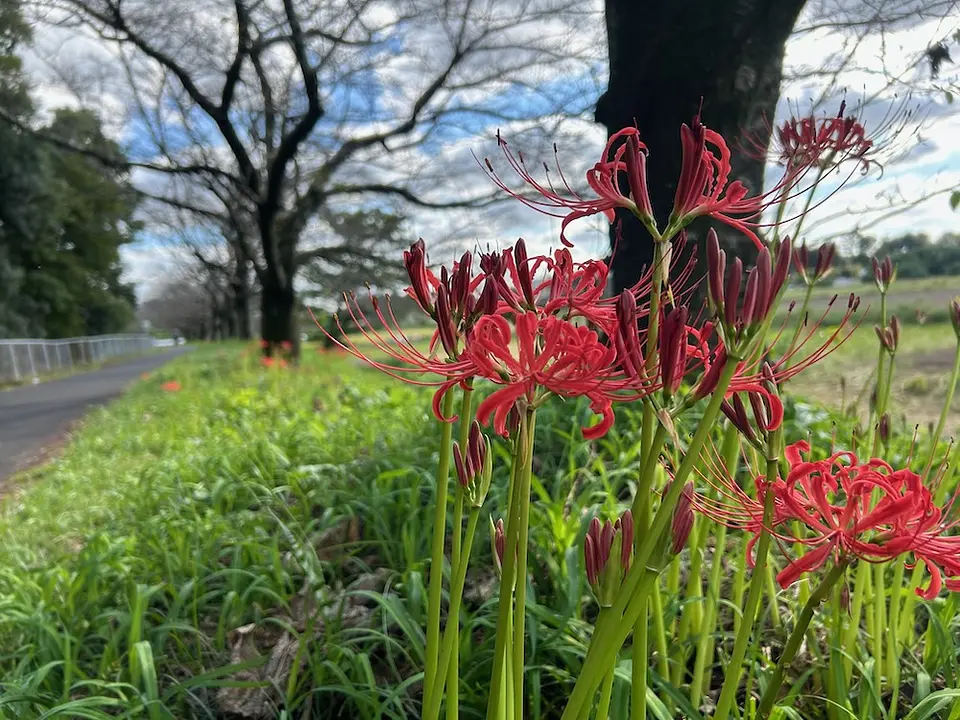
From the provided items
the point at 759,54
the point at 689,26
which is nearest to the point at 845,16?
the point at 759,54

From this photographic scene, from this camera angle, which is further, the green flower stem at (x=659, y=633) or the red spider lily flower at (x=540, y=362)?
the green flower stem at (x=659, y=633)

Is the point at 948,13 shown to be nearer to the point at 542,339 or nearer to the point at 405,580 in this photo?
the point at 542,339

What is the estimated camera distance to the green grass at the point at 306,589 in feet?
4.55

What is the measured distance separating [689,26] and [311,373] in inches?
284

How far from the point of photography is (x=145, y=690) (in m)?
1.45

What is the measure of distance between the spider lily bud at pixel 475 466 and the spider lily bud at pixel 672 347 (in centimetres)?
27

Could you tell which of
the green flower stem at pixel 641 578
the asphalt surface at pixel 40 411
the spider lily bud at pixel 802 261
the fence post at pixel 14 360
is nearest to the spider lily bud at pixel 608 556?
the green flower stem at pixel 641 578

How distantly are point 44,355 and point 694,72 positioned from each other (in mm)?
17764

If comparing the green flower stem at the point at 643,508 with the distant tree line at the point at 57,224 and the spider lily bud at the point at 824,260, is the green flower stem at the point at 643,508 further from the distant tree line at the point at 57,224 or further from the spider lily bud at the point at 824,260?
the distant tree line at the point at 57,224

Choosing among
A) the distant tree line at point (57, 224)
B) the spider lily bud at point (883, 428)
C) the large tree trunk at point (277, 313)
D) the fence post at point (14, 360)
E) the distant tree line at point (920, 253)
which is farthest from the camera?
the fence post at point (14, 360)

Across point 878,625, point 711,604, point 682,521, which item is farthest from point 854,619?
point 682,521

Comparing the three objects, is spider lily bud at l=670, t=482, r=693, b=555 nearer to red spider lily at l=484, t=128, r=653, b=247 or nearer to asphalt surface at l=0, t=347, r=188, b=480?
red spider lily at l=484, t=128, r=653, b=247

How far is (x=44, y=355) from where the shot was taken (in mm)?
15789

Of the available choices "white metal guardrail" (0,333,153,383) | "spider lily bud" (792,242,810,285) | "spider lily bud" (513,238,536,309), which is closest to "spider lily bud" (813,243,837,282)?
"spider lily bud" (792,242,810,285)
